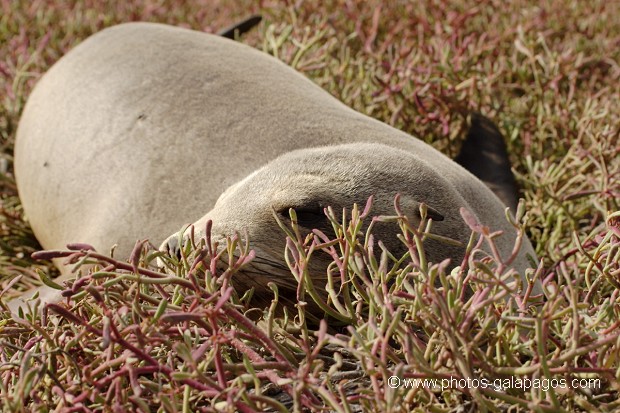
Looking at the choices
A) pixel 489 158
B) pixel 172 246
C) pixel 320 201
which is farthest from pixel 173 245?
pixel 489 158

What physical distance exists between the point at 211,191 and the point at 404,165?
0.99 meters

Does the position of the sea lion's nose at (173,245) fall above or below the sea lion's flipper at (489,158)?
above

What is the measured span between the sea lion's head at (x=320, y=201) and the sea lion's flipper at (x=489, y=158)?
1365 mm

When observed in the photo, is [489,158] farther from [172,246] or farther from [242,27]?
[172,246]

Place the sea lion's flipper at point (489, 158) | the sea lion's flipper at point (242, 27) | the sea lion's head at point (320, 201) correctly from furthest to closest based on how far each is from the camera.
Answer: the sea lion's flipper at point (242, 27)
the sea lion's flipper at point (489, 158)
the sea lion's head at point (320, 201)

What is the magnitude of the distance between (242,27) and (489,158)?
2.18 metres

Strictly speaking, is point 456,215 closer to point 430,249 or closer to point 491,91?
point 430,249

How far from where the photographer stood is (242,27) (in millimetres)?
5777

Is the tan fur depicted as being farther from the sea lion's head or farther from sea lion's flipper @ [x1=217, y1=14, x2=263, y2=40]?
sea lion's flipper @ [x1=217, y1=14, x2=263, y2=40]

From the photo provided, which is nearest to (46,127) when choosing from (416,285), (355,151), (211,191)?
(211,191)

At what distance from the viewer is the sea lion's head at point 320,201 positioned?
8.38 ft

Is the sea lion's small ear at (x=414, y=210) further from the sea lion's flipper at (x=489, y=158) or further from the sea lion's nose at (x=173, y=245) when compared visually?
the sea lion's flipper at (x=489, y=158)

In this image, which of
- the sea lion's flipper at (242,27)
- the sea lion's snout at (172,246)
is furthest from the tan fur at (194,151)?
the sea lion's flipper at (242,27)

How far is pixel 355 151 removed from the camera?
2.87m
